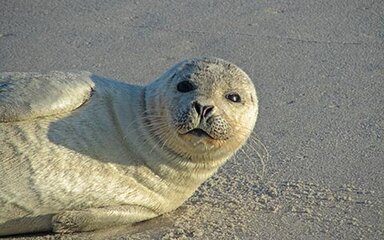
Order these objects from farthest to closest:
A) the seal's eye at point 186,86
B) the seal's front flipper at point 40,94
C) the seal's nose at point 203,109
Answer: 1. the seal's eye at point 186,86
2. the seal's front flipper at point 40,94
3. the seal's nose at point 203,109

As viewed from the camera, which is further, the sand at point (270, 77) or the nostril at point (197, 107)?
the sand at point (270, 77)

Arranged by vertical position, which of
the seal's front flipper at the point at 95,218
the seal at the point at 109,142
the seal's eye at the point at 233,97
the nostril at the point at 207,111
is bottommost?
the seal's front flipper at the point at 95,218

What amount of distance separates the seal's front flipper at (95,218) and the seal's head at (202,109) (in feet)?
1.09

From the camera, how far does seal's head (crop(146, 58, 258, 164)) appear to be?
3.67 metres

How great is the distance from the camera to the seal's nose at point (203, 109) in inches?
143

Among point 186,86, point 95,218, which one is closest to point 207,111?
point 186,86

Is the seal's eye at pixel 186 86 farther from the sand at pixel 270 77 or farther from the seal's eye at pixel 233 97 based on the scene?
the sand at pixel 270 77

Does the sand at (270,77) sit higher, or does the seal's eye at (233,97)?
the seal's eye at (233,97)

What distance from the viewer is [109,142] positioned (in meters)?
3.90

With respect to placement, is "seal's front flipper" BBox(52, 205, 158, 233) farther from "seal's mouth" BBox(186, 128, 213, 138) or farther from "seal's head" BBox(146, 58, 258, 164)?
"seal's mouth" BBox(186, 128, 213, 138)

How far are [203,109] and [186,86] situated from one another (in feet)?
0.89

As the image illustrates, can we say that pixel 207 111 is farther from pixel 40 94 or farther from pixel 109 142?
pixel 40 94

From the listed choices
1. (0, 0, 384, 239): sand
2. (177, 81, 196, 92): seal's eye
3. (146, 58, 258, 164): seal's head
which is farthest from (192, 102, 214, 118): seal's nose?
(0, 0, 384, 239): sand

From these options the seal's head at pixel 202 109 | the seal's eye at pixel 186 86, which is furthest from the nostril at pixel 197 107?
the seal's eye at pixel 186 86
